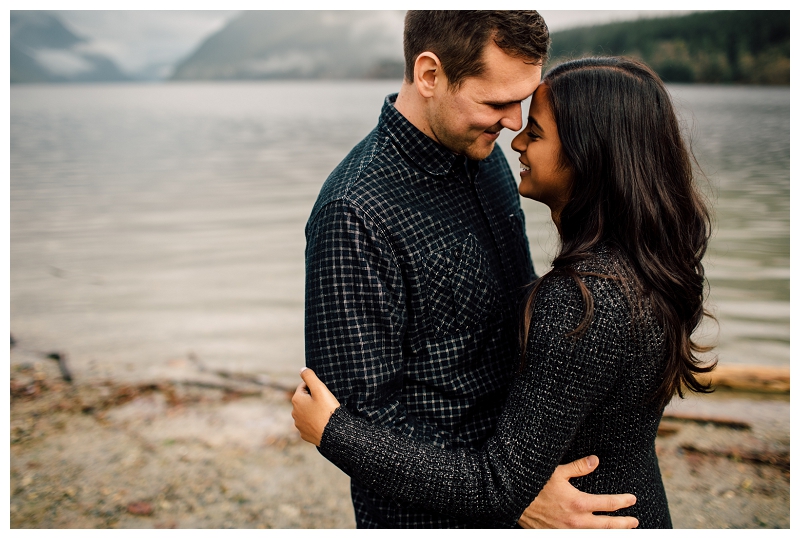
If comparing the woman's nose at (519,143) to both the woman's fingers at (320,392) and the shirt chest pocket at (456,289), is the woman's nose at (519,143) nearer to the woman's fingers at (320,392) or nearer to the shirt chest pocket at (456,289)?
the shirt chest pocket at (456,289)

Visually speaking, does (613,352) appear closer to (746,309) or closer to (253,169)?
(746,309)

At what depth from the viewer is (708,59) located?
18.1 m

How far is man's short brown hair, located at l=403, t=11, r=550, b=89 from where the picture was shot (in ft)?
5.24

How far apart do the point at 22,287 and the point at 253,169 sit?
12367 mm

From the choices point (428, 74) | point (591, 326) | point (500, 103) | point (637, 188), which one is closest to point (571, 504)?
point (591, 326)

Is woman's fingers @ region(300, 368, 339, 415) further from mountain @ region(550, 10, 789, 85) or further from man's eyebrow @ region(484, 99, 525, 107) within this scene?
mountain @ region(550, 10, 789, 85)

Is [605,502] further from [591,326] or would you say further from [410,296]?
[410,296]

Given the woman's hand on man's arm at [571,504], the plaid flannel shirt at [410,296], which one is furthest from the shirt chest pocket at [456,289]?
the woman's hand on man's arm at [571,504]

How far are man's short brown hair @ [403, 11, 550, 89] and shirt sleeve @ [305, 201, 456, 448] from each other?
0.47 metres

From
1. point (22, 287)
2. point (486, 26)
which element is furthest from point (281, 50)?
point (486, 26)

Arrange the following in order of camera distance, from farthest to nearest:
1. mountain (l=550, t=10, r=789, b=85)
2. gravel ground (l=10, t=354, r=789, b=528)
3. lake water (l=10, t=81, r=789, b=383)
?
mountain (l=550, t=10, r=789, b=85)
lake water (l=10, t=81, r=789, b=383)
gravel ground (l=10, t=354, r=789, b=528)

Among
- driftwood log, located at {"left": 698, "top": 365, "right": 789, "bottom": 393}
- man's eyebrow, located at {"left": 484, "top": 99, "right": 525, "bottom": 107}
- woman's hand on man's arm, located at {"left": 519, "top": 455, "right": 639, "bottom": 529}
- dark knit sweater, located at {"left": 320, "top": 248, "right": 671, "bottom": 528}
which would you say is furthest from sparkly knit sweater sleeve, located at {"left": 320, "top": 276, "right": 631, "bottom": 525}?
driftwood log, located at {"left": 698, "top": 365, "right": 789, "bottom": 393}

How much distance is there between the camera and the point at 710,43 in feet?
56.6

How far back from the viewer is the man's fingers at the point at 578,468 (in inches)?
60.0
